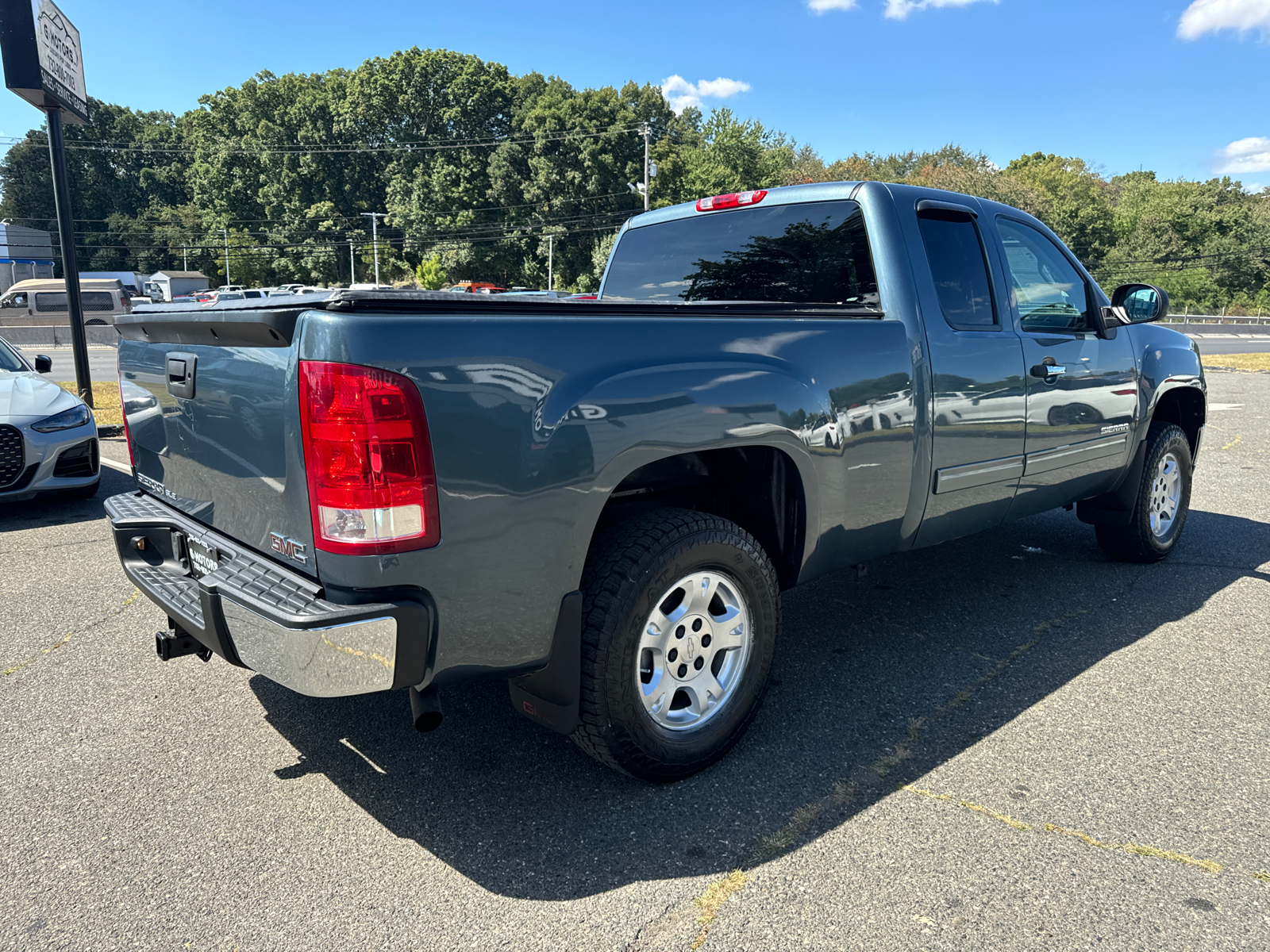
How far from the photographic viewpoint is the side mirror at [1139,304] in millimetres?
4453

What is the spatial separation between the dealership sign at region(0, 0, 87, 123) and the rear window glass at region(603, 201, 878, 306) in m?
8.56

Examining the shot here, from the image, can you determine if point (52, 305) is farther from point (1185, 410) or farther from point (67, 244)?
point (1185, 410)

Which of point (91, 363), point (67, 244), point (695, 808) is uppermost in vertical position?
point (67, 244)

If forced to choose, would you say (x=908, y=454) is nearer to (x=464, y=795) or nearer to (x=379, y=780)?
(x=464, y=795)

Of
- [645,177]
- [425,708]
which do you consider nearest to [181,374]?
[425,708]

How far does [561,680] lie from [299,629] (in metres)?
0.72

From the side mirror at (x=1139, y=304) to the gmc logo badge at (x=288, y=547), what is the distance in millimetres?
4134

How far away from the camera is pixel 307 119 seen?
78.5 meters

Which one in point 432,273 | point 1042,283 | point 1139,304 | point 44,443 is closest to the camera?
point 1042,283

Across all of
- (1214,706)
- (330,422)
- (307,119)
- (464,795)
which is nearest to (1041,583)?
(1214,706)

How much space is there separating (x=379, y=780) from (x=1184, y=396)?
16.7ft

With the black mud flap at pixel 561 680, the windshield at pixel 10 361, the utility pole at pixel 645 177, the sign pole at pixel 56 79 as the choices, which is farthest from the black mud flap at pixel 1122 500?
the utility pole at pixel 645 177

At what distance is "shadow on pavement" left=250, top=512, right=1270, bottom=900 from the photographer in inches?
95.3

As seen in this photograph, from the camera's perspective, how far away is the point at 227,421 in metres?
2.44
